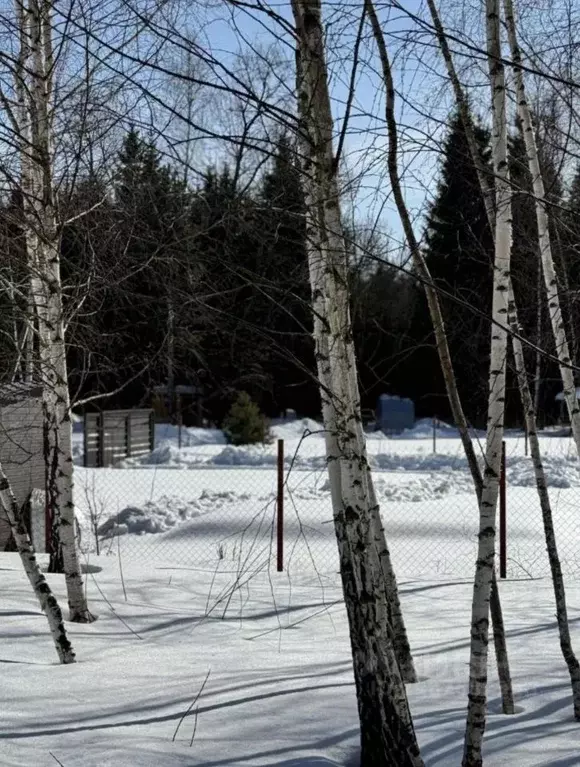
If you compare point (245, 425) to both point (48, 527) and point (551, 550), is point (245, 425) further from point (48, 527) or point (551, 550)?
point (551, 550)

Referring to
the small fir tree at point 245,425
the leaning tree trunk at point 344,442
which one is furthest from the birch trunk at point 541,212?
the small fir tree at point 245,425

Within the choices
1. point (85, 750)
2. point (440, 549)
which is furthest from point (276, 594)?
point (85, 750)

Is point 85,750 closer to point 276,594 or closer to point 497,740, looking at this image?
point 497,740

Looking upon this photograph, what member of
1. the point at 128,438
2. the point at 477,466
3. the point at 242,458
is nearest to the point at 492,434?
the point at 477,466

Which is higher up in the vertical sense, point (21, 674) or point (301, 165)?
point (301, 165)

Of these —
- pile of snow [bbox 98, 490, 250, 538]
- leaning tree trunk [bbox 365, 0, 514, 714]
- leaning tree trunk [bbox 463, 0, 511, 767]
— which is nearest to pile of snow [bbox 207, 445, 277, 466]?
pile of snow [bbox 98, 490, 250, 538]

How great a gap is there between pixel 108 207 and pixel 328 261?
331cm

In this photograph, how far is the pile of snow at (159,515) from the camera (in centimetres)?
1106

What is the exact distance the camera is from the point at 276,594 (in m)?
7.84

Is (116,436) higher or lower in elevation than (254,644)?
higher

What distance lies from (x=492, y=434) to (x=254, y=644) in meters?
2.76

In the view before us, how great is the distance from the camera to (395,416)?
89.0 ft

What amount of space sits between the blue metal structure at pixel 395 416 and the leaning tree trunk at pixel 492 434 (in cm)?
2277

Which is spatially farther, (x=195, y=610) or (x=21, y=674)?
(x=195, y=610)
